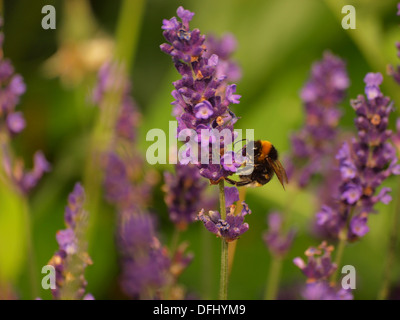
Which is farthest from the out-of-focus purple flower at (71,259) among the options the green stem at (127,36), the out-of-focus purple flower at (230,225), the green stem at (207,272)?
the green stem at (127,36)

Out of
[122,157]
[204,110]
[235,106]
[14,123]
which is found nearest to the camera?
[204,110]

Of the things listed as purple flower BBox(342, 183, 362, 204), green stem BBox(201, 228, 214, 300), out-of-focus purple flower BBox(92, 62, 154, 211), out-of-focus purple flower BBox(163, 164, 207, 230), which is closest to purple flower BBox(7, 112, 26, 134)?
out-of-focus purple flower BBox(163, 164, 207, 230)

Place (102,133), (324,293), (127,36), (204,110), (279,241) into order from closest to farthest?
(204,110)
(324,293)
(279,241)
(102,133)
(127,36)

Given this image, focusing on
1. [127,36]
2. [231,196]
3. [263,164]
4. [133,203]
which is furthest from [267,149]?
[127,36]

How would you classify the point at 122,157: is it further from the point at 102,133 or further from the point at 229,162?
the point at 229,162
